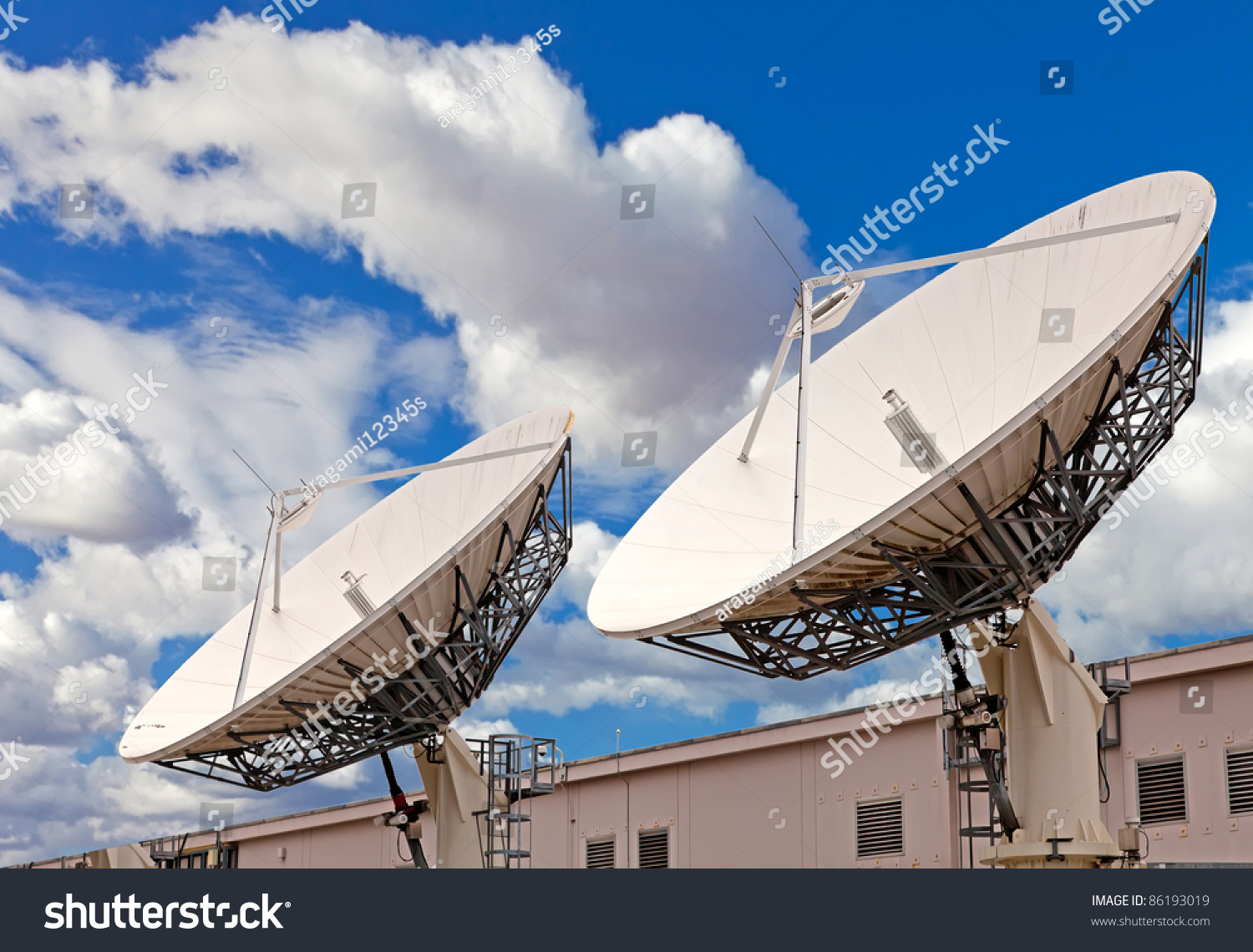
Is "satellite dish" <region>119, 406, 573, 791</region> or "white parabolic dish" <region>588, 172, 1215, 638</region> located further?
"satellite dish" <region>119, 406, 573, 791</region>

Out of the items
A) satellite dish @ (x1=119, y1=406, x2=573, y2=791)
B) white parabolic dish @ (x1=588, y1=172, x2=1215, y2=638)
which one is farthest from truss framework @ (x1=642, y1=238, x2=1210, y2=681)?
satellite dish @ (x1=119, y1=406, x2=573, y2=791)

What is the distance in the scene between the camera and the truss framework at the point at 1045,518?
20375mm

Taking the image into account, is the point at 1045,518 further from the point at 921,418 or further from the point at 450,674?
the point at 450,674

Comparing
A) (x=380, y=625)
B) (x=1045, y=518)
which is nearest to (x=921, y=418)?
(x=1045, y=518)

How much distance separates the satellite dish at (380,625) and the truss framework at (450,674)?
1.5 inches

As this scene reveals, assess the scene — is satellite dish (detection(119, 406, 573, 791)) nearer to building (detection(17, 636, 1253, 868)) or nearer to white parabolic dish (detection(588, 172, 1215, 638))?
white parabolic dish (detection(588, 172, 1215, 638))

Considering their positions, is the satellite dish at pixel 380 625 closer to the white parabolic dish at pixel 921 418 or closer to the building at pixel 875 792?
the white parabolic dish at pixel 921 418

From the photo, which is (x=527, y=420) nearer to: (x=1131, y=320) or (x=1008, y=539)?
(x=1008, y=539)

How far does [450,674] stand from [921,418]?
35.8 feet

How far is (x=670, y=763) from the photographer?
3522 cm

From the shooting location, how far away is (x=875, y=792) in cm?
3011

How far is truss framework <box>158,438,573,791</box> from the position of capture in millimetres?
27703

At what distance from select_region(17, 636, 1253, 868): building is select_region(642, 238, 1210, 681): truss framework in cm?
289

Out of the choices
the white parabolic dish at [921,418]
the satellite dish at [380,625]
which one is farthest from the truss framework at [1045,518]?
the satellite dish at [380,625]
